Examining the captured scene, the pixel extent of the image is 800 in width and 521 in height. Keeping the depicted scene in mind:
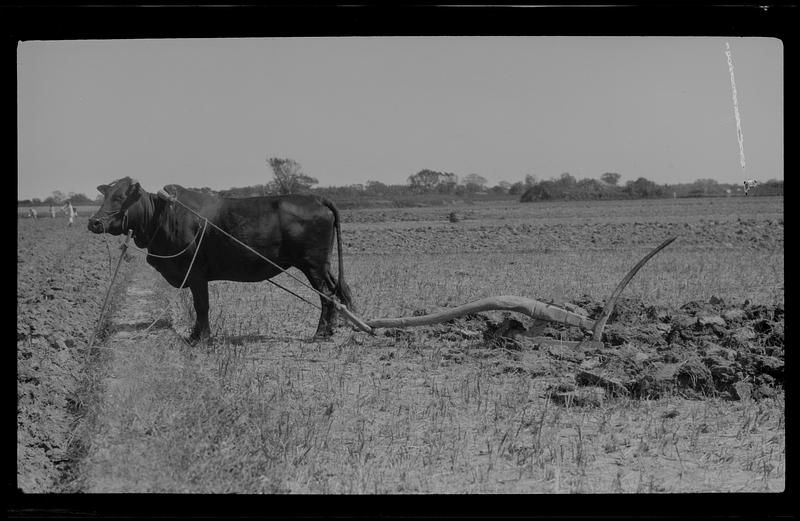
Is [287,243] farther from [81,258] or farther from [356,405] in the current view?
[81,258]

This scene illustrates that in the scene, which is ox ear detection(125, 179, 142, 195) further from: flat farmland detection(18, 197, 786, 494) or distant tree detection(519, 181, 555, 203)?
distant tree detection(519, 181, 555, 203)

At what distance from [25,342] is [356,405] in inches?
161

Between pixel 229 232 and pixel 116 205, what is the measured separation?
1.25 metres

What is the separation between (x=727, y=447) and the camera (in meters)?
5.49

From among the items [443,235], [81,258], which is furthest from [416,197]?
[81,258]

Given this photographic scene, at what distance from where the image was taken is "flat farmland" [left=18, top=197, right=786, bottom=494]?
16.3ft

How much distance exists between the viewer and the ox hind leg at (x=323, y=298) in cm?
904

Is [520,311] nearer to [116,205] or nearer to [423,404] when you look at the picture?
[423,404]

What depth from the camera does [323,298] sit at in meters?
9.05

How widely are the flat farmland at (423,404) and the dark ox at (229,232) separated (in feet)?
2.23

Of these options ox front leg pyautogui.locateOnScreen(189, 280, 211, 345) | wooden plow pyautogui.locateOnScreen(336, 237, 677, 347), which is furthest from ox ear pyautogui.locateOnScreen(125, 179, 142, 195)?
wooden plow pyautogui.locateOnScreen(336, 237, 677, 347)

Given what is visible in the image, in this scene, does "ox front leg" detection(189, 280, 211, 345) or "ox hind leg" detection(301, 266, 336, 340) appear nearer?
"ox front leg" detection(189, 280, 211, 345)

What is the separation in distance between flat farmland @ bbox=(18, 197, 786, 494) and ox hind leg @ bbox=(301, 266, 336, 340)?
239mm

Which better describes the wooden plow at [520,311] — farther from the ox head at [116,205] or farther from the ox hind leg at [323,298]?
the ox head at [116,205]
